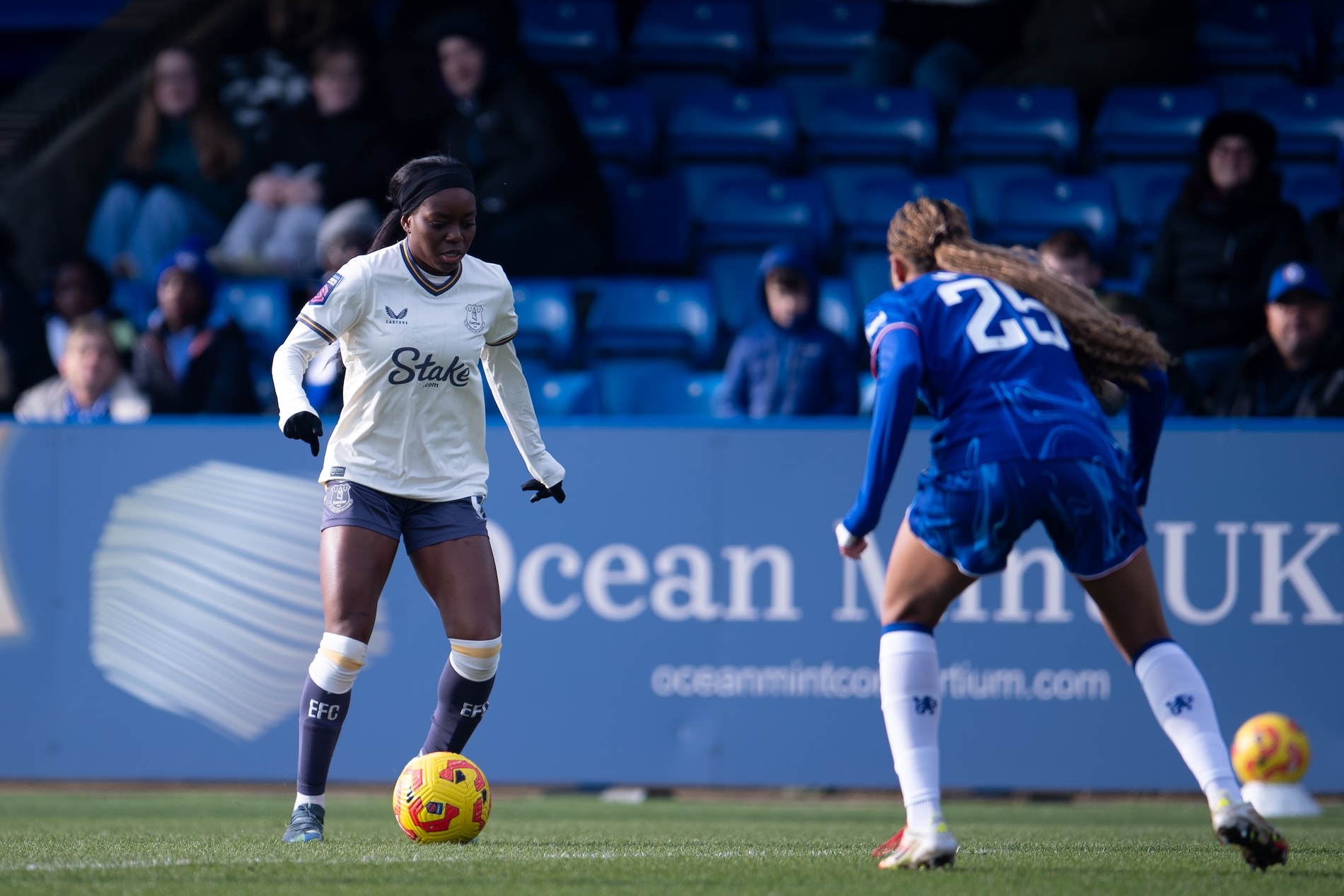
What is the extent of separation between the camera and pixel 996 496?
4.01 meters

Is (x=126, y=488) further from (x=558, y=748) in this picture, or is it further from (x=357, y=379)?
(x=357, y=379)

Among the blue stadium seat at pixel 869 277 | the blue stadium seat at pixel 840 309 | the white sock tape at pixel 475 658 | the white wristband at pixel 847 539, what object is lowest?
the white sock tape at pixel 475 658

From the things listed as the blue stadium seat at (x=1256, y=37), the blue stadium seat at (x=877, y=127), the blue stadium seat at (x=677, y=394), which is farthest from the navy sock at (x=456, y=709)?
the blue stadium seat at (x=1256, y=37)

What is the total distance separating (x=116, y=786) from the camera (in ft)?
27.3

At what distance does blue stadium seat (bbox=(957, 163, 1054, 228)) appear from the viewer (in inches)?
441

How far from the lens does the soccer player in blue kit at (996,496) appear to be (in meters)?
4.01

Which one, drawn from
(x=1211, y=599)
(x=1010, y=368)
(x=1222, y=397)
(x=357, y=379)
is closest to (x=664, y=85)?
(x=1222, y=397)

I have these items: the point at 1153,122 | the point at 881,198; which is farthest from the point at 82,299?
the point at 1153,122

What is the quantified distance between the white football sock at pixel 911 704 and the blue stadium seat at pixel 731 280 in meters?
6.65

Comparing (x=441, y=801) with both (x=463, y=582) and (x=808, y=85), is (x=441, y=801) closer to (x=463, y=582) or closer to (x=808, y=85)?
(x=463, y=582)

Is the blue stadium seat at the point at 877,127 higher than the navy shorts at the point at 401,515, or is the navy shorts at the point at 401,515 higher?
the blue stadium seat at the point at 877,127

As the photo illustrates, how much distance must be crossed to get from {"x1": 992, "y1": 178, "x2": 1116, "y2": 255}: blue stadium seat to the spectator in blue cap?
2.73 meters

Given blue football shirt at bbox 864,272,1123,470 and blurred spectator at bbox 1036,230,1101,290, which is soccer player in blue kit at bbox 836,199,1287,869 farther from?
blurred spectator at bbox 1036,230,1101,290

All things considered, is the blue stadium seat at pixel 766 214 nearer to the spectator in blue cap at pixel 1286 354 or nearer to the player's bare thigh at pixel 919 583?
the spectator in blue cap at pixel 1286 354
